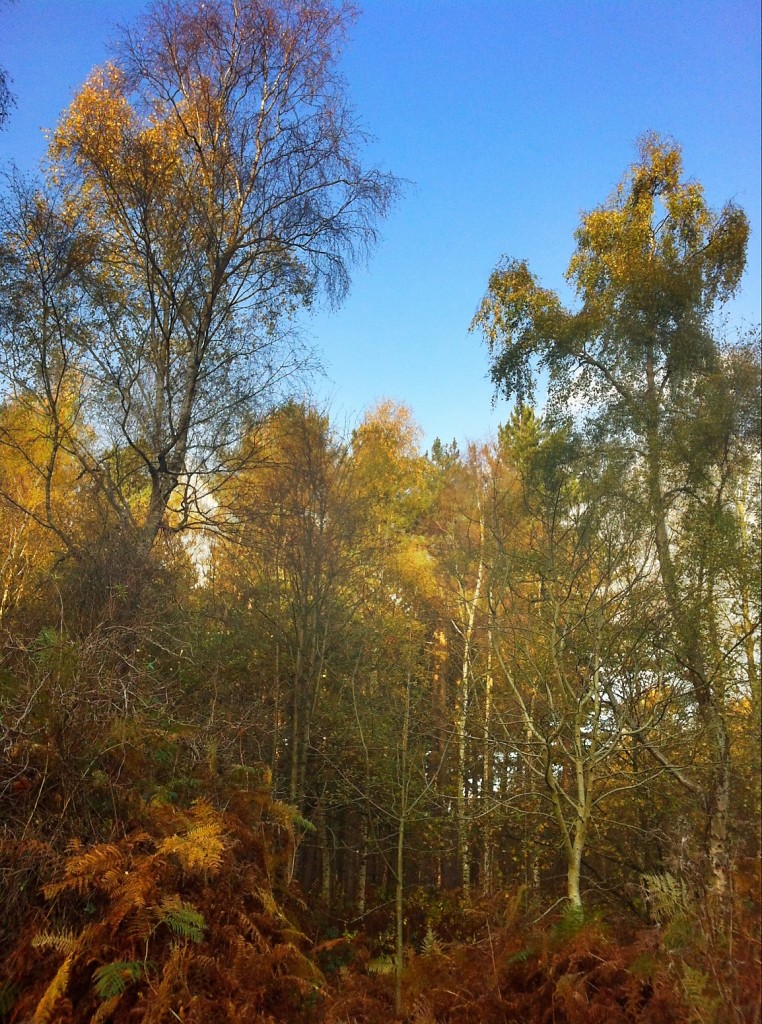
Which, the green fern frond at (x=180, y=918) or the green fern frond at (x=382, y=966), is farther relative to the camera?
the green fern frond at (x=382, y=966)

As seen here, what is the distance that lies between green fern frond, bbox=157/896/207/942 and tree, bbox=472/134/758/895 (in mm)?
4888

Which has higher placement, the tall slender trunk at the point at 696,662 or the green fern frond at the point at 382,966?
the tall slender trunk at the point at 696,662

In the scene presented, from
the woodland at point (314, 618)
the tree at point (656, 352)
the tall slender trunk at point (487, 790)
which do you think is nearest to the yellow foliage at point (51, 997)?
the woodland at point (314, 618)

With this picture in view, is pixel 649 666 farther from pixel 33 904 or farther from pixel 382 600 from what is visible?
pixel 33 904

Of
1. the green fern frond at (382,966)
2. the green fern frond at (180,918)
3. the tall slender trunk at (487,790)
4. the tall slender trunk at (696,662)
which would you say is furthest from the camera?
the tall slender trunk at (487,790)

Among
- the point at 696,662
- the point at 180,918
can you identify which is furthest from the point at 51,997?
the point at 696,662

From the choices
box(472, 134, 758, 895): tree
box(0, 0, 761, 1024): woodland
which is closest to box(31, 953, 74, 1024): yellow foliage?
box(0, 0, 761, 1024): woodland

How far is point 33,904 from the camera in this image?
374cm

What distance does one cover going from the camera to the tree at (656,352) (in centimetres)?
705

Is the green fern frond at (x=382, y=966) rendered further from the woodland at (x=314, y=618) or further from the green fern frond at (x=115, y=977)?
the green fern frond at (x=115, y=977)

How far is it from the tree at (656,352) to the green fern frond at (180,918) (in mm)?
4888

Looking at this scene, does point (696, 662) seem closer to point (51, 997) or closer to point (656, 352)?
point (656, 352)

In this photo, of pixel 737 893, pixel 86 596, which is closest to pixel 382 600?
pixel 86 596

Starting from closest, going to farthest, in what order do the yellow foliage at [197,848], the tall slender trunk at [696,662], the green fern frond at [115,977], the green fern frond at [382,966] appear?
the green fern frond at [115,977]
the yellow foliage at [197,848]
the green fern frond at [382,966]
the tall slender trunk at [696,662]
